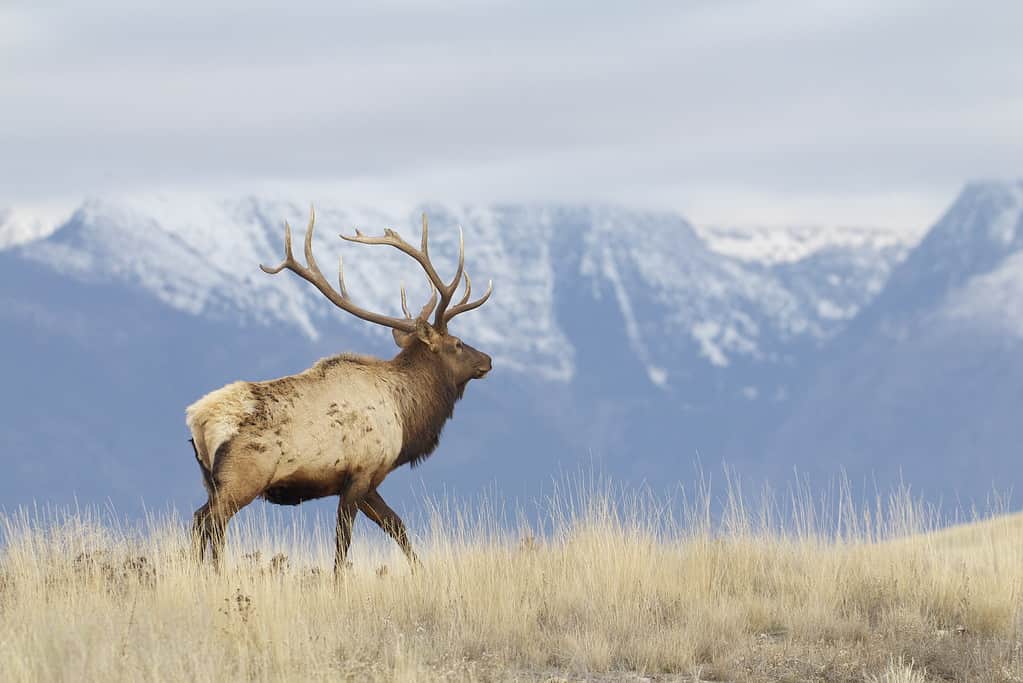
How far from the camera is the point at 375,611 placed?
33.3 feet

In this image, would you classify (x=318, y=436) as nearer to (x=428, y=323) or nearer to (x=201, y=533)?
(x=201, y=533)

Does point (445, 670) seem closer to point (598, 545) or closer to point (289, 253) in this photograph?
point (598, 545)

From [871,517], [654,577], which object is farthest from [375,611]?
[871,517]

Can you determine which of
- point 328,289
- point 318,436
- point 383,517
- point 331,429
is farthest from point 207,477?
point 328,289

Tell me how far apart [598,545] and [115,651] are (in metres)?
4.25

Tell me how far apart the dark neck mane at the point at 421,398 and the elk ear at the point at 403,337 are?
5.2 inches

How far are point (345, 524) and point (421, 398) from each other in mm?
1542

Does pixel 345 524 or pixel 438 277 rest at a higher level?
pixel 438 277

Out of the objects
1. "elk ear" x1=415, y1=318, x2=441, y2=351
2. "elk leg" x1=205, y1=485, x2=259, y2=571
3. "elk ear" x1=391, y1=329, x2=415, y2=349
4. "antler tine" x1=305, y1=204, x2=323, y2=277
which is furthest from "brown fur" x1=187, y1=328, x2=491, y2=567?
"antler tine" x1=305, y1=204, x2=323, y2=277

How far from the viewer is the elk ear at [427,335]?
13344 millimetres

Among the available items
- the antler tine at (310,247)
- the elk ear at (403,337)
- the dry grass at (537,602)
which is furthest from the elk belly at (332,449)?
the antler tine at (310,247)

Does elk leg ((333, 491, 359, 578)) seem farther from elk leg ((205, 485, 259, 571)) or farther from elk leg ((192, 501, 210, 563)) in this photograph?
elk leg ((192, 501, 210, 563))

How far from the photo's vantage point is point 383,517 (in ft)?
39.9

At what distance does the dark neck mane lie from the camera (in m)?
12.7
